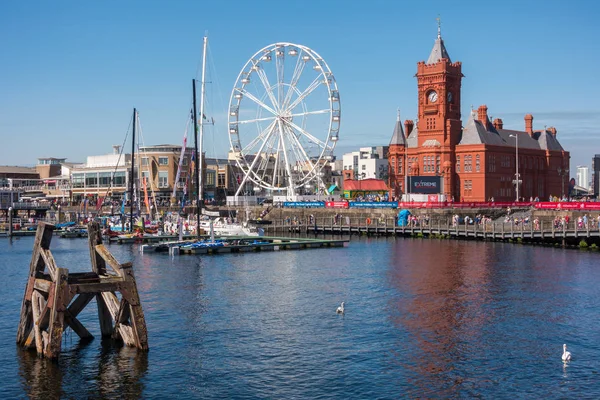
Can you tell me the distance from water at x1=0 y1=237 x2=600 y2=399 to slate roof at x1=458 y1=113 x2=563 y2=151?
5701 centimetres

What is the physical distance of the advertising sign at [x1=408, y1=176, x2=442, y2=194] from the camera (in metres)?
111

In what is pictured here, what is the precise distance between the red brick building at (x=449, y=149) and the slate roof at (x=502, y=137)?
0.15m

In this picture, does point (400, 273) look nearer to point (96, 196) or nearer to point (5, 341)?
point (5, 341)

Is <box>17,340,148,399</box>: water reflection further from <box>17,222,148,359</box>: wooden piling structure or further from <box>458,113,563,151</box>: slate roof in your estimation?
<box>458,113,563,151</box>: slate roof

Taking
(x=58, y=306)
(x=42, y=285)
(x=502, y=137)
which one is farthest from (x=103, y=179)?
(x=58, y=306)

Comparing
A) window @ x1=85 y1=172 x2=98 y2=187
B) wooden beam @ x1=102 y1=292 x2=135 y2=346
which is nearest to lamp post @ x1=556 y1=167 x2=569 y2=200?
window @ x1=85 y1=172 x2=98 y2=187

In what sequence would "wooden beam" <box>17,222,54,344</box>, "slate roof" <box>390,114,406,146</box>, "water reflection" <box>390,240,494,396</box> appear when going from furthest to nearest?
1. "slate roof" <box>390,114,406,146</box>
2. "wooden beam" <box>17,222,54,344</box>
3. "water reflection" <box>390,240,494,396</box>

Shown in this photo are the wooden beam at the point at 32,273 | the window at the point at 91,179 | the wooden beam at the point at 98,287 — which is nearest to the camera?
the wooden beam at the point at 98,287

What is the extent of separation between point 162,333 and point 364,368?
1033 cm

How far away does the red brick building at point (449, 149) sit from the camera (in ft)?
371

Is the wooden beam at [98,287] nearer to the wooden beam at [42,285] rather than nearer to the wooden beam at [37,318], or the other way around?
the wooden beam at [42,285]

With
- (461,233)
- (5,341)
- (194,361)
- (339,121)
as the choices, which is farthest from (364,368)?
(339,121)

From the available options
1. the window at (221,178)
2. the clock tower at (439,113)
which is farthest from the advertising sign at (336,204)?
the window at (221,178)

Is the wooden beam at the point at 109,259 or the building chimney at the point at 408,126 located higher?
the building chimney at the point at 408,126
